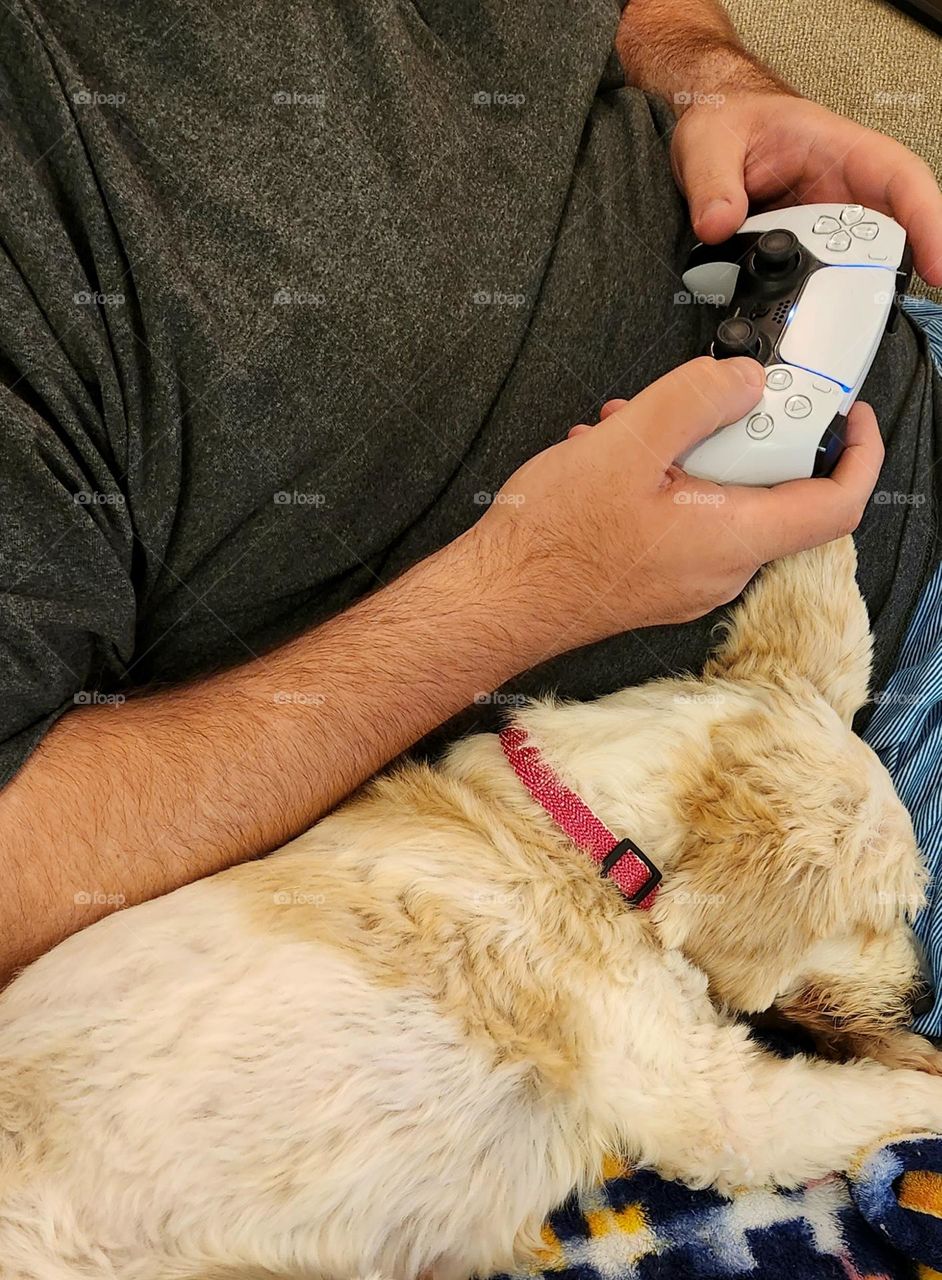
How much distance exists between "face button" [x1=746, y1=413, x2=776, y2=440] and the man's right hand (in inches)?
0.6

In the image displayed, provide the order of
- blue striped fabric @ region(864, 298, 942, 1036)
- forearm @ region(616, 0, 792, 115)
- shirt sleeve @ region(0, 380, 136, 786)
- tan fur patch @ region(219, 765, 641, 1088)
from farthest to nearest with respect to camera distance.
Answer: forearm @ region(616, 0, 792, 115), blue striped fabric @ region(864, 298, 942, 1036), tan fur patch @ region(219, 765, 641, 1088), shirt sleeve @ region(0, 380, 136, 786)

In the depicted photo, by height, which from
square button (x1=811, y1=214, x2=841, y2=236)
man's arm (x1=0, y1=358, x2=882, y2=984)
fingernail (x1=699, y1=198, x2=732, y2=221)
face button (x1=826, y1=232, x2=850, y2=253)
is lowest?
man's arm (x1=0, y1=358, x2=882, y2=984)

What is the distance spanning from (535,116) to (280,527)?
578 mm

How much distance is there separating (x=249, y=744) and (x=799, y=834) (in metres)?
0.60

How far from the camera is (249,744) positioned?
105 cm

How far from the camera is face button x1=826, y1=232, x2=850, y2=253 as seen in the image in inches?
40.8

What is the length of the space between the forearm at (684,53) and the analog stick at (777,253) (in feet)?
1.37

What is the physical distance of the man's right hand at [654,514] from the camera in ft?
3.18

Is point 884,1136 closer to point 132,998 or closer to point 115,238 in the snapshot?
point 132,998

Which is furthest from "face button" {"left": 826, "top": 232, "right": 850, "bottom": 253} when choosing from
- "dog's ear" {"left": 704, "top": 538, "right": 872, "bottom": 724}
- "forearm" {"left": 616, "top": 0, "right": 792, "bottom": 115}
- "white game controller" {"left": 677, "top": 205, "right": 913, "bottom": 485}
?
"forearm" {"left": 616, "top": 0, "right": 792, "bottom": 115}

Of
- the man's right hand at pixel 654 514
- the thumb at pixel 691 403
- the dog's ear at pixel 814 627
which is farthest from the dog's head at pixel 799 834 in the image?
the thumb at pixel 691 403

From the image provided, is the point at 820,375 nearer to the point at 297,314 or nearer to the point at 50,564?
the point at 297,314

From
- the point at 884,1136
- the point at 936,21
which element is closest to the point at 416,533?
the point at 884,1136

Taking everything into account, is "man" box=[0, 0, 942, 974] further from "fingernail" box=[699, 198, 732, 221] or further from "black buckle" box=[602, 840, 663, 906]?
"black buckle" box=[602, 840, 663, 906]
